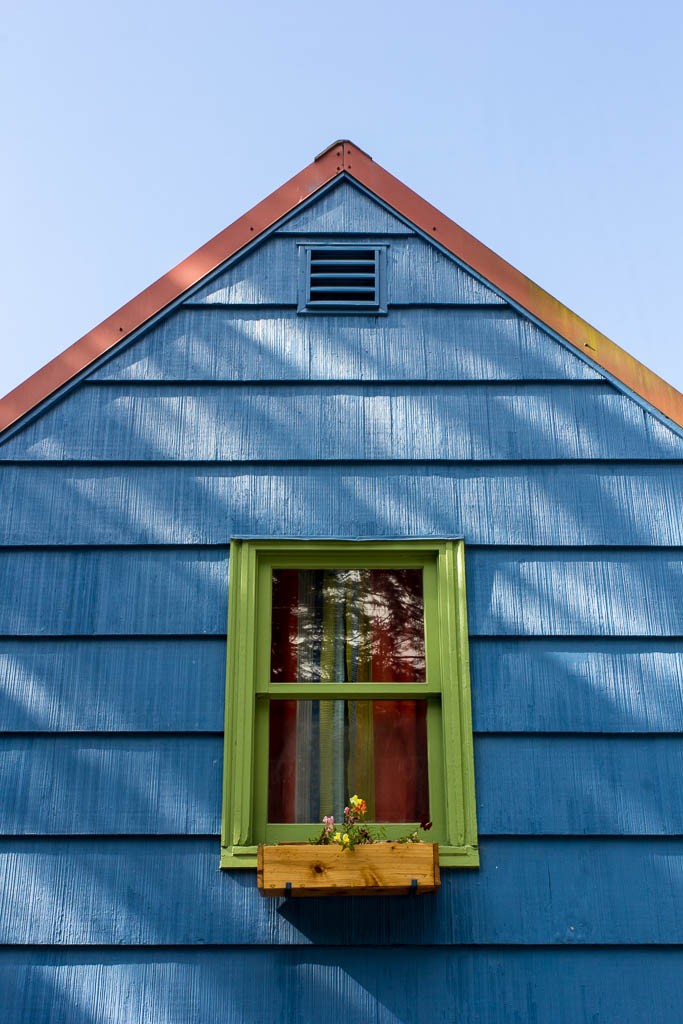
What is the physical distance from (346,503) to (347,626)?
1.62ft

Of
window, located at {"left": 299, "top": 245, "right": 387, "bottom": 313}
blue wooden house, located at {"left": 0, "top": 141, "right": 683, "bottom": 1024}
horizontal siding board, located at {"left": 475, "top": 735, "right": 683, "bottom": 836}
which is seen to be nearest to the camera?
blue wooden house, located at {"left": 0, "top": 141, "right": 683, "bottom": 1024}

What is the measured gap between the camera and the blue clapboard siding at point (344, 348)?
4473mm

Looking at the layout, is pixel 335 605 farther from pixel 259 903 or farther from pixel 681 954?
pixel 681 954

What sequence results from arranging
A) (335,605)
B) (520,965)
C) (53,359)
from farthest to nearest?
(53,359), (335,605), (520,965)

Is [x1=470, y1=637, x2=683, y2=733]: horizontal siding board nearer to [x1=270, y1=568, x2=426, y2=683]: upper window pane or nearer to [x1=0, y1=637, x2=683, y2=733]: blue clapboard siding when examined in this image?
[x1=0, y1=637, x2=683, y2=733]: blue clapboard siding

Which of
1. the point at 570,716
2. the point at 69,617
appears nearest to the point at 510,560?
the point at 570,716

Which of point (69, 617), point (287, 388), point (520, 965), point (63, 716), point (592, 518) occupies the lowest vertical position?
point (520, 965)

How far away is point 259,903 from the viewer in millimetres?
3660

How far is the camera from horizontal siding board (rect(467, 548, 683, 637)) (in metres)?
4.04

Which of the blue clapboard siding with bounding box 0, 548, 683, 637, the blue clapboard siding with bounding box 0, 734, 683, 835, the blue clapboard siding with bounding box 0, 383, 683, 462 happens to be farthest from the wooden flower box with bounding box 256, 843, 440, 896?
→ the blue clapboard siding with bounding box 0, 383, 683, 462

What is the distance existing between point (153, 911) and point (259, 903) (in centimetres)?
37

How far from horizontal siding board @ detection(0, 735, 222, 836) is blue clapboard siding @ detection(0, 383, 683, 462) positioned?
1.17 metres

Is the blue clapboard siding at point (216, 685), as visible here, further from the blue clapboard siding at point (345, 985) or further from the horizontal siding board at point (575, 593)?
the blue clapboard siding at point (345, 985)

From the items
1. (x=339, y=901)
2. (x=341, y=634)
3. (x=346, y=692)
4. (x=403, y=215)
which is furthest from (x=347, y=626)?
(x=403, y=215)
